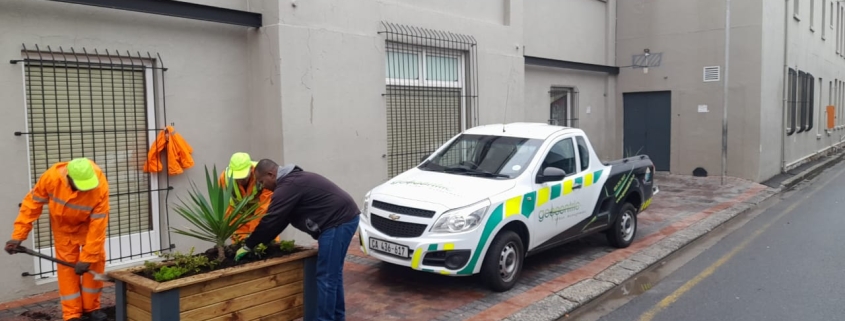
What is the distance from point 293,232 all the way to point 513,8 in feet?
20.7

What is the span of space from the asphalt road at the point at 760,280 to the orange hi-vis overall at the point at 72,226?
14.7ft

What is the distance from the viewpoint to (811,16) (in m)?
21.0

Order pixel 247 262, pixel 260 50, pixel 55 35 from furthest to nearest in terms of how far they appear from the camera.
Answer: pixel 260 50
pixel 55 35
pixel 247 262

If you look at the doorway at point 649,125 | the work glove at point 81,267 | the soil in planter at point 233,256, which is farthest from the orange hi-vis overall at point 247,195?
the doorway at point 649,125

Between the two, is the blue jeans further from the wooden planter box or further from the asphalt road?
the asphalt road

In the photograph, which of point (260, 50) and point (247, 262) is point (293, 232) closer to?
point (260, 50)

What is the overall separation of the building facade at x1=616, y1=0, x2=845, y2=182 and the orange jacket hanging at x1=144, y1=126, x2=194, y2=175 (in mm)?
12709

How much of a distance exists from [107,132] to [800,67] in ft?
66.0

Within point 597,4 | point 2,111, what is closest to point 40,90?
point 2,111

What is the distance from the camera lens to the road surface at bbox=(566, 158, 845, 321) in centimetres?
581

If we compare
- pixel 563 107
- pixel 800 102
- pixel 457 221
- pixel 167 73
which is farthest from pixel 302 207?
pixel 800 102

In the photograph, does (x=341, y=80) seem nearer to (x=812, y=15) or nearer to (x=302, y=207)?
(x=302, y=207)

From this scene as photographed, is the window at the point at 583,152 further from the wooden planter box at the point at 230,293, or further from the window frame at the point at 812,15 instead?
the window frame at the point at 812,15

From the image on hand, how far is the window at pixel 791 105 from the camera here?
1794cm
